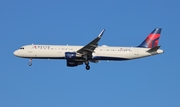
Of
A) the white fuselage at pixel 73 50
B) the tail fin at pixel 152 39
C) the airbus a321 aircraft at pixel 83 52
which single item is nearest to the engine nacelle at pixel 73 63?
the airbus a321 aircraft at pixel 83 52

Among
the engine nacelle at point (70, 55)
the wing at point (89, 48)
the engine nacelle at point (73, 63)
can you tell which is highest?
the wing at point (89, 48)

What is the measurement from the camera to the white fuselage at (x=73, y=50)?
9025cm

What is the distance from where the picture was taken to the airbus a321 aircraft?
294 ft

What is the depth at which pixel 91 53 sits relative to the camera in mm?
90250

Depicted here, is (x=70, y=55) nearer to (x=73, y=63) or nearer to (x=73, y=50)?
(x=73, y=50)

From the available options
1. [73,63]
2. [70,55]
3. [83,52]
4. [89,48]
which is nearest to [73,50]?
[70,55]

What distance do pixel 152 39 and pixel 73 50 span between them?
1695cm

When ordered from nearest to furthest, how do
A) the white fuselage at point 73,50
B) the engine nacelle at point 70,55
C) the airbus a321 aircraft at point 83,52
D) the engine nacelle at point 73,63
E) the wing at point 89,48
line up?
the wing at point 89,48
the engine nacelle at point 70,55
the airbus a321 aircraft at point 83,52
the white fuselage at point 73,50
the engine nacelle at point 73,63

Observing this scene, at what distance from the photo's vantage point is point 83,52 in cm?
8956

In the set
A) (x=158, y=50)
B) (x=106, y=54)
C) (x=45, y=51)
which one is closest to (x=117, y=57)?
(x=106, y=54)

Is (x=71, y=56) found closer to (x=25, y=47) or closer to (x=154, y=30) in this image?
(x=25, y=47)

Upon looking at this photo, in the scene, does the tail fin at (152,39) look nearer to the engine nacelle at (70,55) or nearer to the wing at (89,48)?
the wing at (89,48)

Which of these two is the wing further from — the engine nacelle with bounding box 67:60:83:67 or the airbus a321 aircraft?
the engine nacelle with bounding box 67:60:83:67

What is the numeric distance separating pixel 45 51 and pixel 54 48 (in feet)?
5.93
